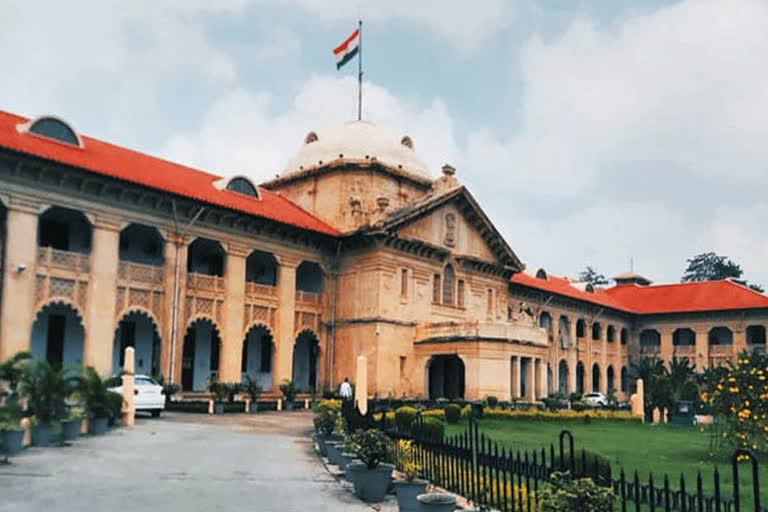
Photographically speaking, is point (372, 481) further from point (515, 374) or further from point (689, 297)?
point (689, 297)

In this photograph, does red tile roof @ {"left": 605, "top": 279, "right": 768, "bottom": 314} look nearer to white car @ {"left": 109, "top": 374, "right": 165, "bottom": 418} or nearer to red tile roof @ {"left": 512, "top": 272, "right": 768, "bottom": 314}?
red tile roof @ {"left": 512, "top": 272, "right": 768, "bottom": 314}

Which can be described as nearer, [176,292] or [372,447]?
[372,447]

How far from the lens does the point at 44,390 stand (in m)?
15.0

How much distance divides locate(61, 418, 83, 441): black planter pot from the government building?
8.64 m

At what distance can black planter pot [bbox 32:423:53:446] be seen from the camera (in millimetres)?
15047

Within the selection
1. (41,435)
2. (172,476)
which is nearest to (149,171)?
(41,435)

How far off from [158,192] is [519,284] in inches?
983

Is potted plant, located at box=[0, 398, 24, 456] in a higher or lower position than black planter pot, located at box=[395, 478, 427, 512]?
higher

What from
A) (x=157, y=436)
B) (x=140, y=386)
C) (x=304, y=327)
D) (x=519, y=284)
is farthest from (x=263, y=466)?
(x=519, y=284)

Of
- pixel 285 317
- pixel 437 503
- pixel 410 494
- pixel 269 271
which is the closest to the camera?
pixel 437 503

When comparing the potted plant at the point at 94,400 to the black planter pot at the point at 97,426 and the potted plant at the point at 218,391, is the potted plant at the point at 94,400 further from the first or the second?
the potted plant at the point at 218,391

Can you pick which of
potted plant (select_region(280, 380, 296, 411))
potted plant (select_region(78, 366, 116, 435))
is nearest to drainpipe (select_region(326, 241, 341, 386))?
potted plant (select_region(280, 380, 296, 411))

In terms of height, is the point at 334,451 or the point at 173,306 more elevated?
the point at 173,306

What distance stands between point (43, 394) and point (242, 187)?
19.5 m
